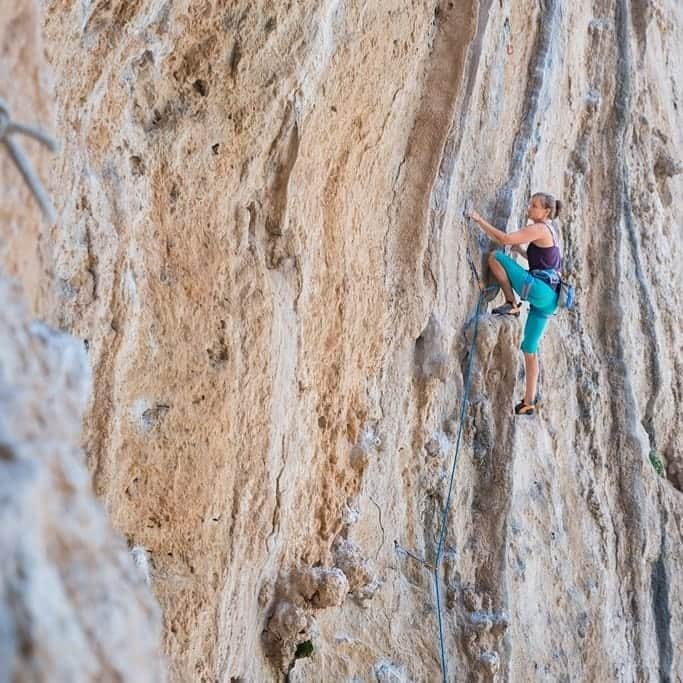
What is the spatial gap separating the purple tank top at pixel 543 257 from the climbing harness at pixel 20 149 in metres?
3.13

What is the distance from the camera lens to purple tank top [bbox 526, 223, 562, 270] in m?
4.28

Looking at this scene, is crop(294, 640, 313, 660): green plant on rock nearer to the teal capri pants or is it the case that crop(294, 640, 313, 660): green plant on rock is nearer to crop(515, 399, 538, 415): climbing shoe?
crop(515, 399, 538, 415): climbing shoe

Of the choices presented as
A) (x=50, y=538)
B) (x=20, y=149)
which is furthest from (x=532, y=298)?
(x=50, y=538)

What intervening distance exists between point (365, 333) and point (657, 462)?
8.99ft

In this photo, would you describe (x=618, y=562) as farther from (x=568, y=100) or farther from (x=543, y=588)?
(x=568, y=100)

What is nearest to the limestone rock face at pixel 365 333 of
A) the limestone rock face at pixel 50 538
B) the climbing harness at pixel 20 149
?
the climbing harness at pixel 20 149

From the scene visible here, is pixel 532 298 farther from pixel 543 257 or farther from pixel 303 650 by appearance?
pixel 303 650

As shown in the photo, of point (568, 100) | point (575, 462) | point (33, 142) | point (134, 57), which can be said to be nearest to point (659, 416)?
point (575, 462)

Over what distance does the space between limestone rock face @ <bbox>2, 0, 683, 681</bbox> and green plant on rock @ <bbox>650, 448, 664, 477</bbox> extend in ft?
0.18

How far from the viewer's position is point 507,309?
4.46m

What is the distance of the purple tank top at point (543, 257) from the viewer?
14.0ft

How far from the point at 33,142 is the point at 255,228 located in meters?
1.55

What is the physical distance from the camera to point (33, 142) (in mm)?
1449

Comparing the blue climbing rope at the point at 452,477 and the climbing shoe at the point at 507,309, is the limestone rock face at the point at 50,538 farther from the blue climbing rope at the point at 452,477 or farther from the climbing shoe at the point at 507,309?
the climbing shoe at the point at 507,309
